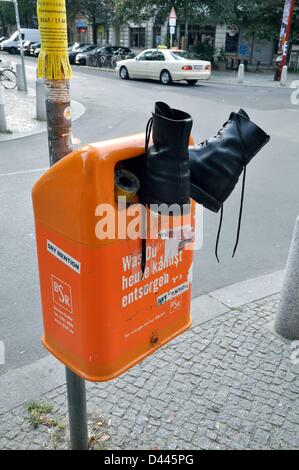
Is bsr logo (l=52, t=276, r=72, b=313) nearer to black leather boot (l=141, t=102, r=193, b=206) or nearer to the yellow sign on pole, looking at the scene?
black leather boot (l=141, t=102, r=193, b=206)

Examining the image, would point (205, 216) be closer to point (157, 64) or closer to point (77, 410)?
point (77, 410)

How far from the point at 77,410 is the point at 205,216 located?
3834 millimetres

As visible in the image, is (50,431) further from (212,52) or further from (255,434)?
(212,52)

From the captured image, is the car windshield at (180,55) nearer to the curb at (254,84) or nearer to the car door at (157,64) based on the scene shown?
the car door at (157,64)

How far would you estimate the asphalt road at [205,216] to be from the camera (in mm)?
3655

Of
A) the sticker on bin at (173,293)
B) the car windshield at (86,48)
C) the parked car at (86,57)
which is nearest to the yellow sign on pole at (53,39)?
the sticker on bin at (173,293)

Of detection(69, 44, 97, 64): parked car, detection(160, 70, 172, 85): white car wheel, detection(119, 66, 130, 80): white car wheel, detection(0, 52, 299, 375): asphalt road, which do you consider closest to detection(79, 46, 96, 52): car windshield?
detection(69, 44, 97, 64): parked car

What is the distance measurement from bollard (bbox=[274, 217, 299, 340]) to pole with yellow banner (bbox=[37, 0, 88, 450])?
1702mm

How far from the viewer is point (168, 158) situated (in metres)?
1.58

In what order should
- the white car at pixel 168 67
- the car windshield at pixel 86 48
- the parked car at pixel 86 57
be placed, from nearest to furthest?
1. the white car at pixel 168 67
2. the parked car at pixel 86 57
3. the car windshield at pixel 86 48

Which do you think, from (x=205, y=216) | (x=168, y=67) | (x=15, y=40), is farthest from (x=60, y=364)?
(x=15, y=40)

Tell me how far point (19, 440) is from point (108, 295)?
1.18 metres

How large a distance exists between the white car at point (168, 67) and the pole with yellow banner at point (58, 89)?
1840cm

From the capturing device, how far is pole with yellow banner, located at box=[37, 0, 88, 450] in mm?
1857
